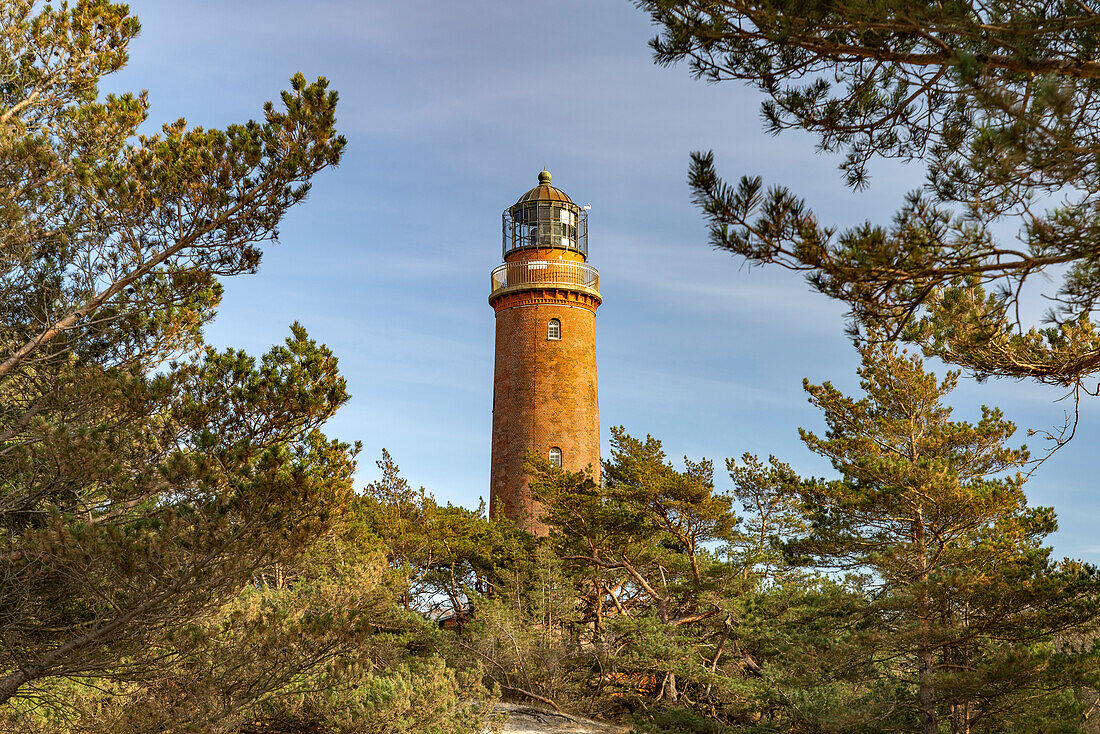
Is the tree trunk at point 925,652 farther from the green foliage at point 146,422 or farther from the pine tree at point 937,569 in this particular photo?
the green foliage at point 146,422

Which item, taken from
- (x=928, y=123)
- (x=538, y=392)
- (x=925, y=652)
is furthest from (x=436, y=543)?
(x=928, y=123)

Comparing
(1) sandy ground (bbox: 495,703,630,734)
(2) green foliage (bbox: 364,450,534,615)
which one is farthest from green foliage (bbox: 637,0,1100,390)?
(2) green foliage (bbox: 364,450,534,615)

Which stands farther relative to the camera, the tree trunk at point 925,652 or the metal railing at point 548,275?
the metal railing at point 548,275

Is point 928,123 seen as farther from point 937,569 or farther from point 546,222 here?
point 546,222

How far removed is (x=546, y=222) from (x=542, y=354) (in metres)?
4.31

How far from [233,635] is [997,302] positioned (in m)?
7.60

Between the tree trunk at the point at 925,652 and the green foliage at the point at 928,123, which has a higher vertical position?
the green foliage at the point at 928,123

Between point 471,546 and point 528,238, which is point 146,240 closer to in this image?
point 471,546

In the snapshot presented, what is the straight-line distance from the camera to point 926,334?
792 cm

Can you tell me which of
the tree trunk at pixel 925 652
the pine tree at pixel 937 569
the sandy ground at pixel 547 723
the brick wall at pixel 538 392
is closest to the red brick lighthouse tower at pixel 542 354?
the brick wall at pixel 538 392

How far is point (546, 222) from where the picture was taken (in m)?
27.0

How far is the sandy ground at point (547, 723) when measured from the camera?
54.4 ft

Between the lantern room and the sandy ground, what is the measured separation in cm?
1363

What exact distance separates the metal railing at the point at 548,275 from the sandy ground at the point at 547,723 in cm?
1227
